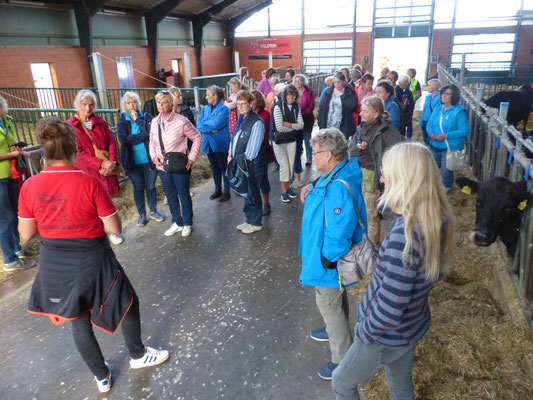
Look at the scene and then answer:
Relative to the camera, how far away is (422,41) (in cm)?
2375

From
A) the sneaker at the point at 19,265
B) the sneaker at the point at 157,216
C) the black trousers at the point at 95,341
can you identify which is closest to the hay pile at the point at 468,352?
the black trousers at the point at 95,341

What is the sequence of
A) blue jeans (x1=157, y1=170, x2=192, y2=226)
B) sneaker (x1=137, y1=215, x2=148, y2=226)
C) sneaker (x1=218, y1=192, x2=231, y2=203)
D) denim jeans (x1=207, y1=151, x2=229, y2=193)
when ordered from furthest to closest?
sneaker (x1=218, y1=192, x2=231, y2=203)
denim jeans (x1=207, y1=151, x2=229, y2=193)
sneaker (x1=137, y1=215, x2=148, y2=226)
blue jeans (x1=157, y1=170, x2=192, y2=226)

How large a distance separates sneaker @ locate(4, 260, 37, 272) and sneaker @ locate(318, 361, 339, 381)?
11.1 feet

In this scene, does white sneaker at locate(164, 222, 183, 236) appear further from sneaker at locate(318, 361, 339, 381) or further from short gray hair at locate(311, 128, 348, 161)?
short gray hair at locate(311, 128, 348, 161)

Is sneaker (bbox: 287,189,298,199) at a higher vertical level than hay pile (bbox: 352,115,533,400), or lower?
higher

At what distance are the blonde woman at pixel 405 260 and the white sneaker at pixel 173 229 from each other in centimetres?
347

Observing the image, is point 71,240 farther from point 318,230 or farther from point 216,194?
point 216,194

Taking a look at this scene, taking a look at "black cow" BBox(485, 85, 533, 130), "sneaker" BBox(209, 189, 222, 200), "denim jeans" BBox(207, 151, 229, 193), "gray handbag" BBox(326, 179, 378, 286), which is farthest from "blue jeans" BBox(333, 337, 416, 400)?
"black cow" BBox(485, 85, 533, 130)

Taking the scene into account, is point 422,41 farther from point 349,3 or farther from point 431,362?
point 431,362

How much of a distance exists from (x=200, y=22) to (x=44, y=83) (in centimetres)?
1118

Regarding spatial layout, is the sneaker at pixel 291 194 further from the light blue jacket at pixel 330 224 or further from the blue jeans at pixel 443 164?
the light blue jacket at pixel 330 224

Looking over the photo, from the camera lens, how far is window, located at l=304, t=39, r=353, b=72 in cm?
2523

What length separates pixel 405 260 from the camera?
1.55 m

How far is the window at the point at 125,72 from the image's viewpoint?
17031 mm
